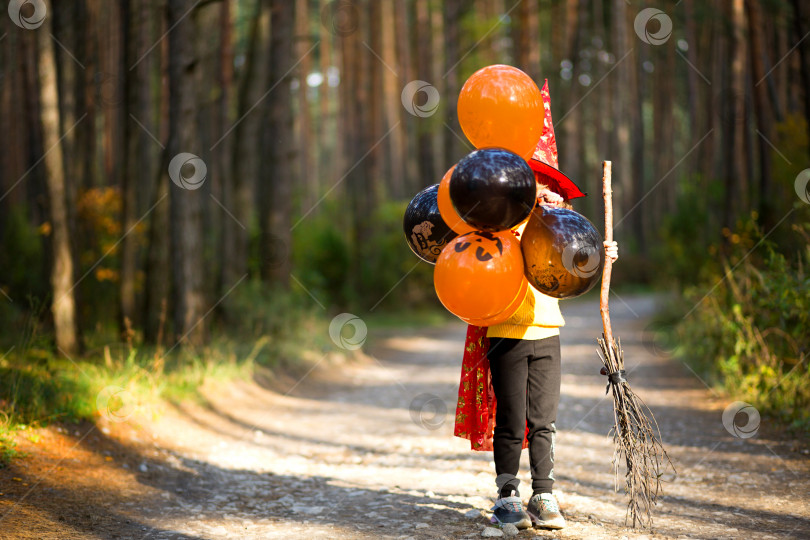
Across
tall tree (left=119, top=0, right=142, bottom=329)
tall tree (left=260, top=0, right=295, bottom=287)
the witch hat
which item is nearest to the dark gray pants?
the witch hat

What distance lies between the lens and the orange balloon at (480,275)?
3.65 meters

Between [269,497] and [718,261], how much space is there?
324 inches

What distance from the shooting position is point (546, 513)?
3914mm

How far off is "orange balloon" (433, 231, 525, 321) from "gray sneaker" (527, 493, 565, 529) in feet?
3.35

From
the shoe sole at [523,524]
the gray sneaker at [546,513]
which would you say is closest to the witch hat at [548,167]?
the gray sneaker at [546,513]

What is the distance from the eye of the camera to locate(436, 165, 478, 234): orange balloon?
13.0 ft

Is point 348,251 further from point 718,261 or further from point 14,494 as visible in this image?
point 14,494

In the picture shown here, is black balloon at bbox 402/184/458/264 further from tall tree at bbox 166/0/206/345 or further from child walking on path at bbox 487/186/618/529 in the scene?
tall tree at bbox 166/0/206/345

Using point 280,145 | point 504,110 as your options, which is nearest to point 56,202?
point 280,145

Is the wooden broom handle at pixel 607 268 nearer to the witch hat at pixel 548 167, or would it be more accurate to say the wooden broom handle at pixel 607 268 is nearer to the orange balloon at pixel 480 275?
the witch hat at pixel 548 167

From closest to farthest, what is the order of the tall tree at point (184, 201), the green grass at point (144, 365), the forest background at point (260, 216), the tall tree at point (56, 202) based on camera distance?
the green grass at point (144, 365) → the forest background at point (260, 216) → the tall tree at point (56, 202) → the tall tree at point (184, 201)

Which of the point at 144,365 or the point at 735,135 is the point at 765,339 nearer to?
the point at 735,135

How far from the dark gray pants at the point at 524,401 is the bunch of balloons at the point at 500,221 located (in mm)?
237

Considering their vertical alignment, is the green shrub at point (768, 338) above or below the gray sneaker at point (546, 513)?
above
